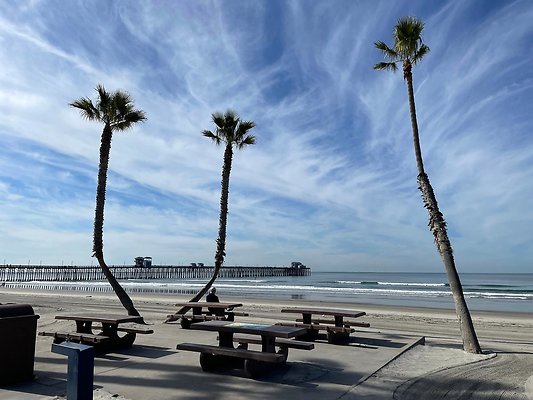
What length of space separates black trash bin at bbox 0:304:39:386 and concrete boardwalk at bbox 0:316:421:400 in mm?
188

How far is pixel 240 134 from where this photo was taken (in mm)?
15305

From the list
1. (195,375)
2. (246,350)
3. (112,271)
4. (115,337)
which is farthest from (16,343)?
(112,271)

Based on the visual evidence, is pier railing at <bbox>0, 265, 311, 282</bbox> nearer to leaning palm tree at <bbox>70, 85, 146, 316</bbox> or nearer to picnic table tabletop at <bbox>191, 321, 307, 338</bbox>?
leaning palm tree at <bbox>70, 85, 146, 316</bbox>

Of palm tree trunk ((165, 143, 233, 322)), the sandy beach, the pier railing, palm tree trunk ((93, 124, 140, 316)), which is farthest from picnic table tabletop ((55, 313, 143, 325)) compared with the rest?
the pier railing

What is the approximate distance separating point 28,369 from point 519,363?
7.25 metres

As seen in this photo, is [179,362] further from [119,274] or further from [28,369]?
[119,274]

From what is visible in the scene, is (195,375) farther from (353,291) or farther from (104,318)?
(353,291)

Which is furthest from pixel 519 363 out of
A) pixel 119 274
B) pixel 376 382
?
pixel 119 274

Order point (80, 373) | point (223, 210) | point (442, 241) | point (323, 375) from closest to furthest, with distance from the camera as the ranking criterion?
point (80, 373)
point (323, 375)
point (442, 241)
point (223, 210)

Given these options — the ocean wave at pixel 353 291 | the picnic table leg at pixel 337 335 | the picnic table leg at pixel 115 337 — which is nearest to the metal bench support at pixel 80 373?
the picnic table leg at pixel 115 337

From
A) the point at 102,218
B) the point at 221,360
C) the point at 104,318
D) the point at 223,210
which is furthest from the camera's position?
the point at 223,210

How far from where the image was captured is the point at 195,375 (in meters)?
5.70

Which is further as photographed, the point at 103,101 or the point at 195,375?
the point at 103,101

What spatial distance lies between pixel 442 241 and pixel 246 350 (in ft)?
16.4
